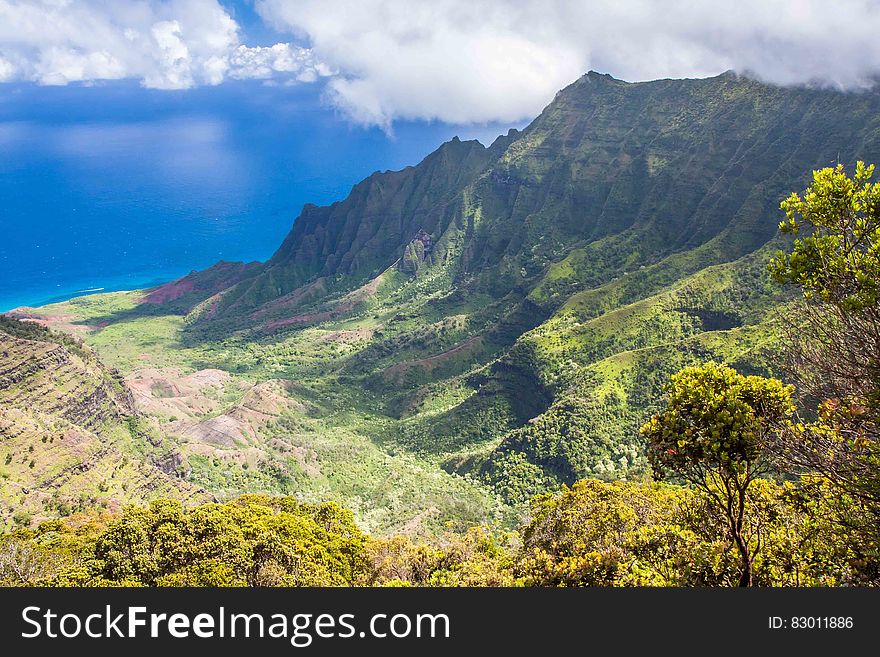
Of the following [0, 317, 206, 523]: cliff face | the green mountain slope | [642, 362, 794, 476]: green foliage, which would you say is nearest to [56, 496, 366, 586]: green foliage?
[642, 362, 794, 476]: green foliage

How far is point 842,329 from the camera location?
55.2ft

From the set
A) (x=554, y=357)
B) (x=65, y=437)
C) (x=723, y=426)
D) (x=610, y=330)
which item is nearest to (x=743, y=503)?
(x=723, y=426)

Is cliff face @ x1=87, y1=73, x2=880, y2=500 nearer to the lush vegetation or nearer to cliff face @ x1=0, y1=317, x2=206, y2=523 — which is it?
the lush vegetation

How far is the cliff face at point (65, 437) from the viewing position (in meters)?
65.4

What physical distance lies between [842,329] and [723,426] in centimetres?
458

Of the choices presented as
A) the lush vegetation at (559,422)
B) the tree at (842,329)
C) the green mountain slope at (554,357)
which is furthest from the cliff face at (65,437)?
the tree at (842,329)

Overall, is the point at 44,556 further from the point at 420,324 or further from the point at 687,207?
Answer: the point at 687,207

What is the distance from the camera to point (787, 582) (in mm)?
19703

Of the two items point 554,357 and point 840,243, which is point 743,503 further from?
point 554,357

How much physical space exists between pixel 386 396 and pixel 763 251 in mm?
99915

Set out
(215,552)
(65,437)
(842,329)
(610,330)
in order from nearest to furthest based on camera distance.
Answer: (842,329)
(215,552)
(65,437)
(610,330)

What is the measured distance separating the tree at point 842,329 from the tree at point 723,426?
80cm

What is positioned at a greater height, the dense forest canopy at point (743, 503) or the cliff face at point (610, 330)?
the cliff face at point (610, 330)

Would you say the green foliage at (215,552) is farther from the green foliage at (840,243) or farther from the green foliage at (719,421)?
the green foliage at (840,243)
